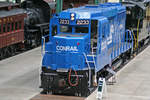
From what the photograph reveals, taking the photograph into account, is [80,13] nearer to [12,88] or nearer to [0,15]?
[12,88]

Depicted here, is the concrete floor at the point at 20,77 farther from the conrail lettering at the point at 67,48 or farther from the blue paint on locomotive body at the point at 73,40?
the conrail lettering at the point at 67,48

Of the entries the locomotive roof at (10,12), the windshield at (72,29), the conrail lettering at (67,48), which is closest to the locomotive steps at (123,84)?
the conrail lettering at (67,48)

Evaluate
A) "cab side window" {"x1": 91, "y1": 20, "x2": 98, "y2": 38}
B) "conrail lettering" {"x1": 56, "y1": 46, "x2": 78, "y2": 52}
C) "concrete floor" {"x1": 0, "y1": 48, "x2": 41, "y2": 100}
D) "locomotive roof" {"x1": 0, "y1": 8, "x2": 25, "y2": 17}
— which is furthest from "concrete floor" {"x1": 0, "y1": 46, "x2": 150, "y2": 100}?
"locomotive roof" {"x1": 0, "y1": 8, "x2": 25, "y2": 17}

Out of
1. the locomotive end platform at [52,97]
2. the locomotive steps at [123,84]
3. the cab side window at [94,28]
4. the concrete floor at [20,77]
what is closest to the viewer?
the locomotive end platform at [52,97]

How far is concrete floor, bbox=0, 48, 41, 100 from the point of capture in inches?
568

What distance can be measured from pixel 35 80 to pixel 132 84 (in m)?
4.42

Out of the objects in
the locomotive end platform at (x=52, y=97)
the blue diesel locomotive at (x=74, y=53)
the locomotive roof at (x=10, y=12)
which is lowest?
the locomotive end platform at (x=52, y=97)

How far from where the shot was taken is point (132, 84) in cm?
1573

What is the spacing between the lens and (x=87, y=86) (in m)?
13.9

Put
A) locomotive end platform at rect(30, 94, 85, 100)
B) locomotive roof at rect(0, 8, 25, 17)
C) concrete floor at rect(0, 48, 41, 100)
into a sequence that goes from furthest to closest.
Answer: locomotive roof at rect(0, 8, 25, 17) → concrete floor at rect(0, 48, 41, 100) → locomotive end platform at rect(30, 94, 85, 100)

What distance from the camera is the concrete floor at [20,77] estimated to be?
47.4 ft

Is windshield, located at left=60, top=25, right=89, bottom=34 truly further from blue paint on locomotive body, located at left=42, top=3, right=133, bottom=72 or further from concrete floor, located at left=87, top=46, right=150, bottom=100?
concrete floor, located at left=87, top=46, right=150, bottom=100

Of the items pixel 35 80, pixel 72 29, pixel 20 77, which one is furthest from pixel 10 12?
pixel 72 29

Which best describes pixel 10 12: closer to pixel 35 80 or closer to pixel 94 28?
pixel 35 80
